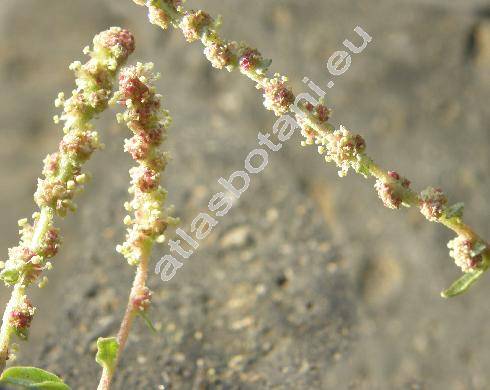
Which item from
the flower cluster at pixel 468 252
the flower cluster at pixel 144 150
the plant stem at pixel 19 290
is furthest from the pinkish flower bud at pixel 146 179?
the flower cluster at pixel 468 252

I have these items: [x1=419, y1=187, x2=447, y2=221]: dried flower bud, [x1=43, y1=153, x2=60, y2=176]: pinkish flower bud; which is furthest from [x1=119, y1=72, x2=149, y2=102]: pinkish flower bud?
[x1=419, y1=187, x2=447, y2=221]: dried flower bud

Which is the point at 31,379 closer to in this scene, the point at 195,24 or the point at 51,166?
the point at 51,166

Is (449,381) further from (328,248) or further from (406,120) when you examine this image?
(406,120)

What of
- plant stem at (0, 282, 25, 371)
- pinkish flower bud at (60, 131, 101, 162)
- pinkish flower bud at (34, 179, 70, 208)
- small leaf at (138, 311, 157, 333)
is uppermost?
pinkish flower bud at (60, 131, 101, 162)

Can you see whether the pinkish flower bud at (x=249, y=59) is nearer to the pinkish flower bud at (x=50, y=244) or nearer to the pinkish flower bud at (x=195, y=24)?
the pinkish flower bud at (x=195, y=24)

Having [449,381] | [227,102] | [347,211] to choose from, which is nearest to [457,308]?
[449,381]

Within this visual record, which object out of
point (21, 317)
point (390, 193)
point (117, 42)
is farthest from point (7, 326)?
point (390, 193)

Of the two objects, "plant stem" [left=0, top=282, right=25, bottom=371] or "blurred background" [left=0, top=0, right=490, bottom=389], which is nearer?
"plant stem" [left=0, top=282, right=25, bottom=371]

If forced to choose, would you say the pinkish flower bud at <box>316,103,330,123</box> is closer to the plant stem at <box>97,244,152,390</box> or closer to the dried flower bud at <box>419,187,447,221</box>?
the dried flower bud at <box>419,187,447,221</box>
